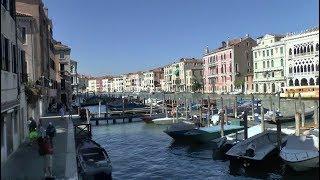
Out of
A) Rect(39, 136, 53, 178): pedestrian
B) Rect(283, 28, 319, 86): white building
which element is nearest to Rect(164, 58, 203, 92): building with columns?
Rect(283, 28, 319, 86): white building

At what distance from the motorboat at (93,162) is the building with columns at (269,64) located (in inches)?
2399

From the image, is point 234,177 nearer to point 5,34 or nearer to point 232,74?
point 5,34

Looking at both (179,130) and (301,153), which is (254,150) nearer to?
(301,153)

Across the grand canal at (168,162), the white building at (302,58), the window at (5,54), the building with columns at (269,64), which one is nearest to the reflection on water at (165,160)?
the grand canal at (168,162)

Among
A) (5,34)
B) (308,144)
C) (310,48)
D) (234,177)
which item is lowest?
(234,177)

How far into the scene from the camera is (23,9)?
36094 millimetres

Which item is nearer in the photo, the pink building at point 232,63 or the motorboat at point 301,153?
the motorboat at point 301,153

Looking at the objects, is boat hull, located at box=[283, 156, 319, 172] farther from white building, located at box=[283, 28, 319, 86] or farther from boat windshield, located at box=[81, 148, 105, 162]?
white building, located at box=[283, 28, 319, 86]

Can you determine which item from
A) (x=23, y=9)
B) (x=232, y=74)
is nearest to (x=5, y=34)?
(x=23, y=9)

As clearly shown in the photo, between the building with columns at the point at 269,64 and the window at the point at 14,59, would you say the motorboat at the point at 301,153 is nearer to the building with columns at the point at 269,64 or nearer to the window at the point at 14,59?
the window at the point at 14,59

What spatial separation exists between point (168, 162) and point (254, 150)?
4541 millimetres

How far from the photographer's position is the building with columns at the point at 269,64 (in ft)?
240

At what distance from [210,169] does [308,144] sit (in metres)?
4.13

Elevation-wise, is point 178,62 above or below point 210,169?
above
